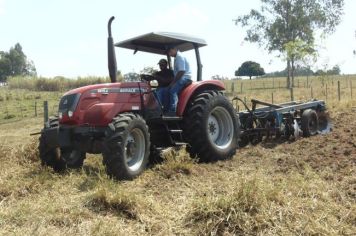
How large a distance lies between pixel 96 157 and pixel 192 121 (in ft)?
6.42

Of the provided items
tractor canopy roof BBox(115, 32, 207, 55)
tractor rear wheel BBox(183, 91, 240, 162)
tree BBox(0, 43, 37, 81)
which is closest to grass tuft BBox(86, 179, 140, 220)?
tractor rear wheel BBox(183, 91, 240, 162)

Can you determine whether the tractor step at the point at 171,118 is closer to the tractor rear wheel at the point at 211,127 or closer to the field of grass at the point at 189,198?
the tractor rear wheel at the point at 211,127

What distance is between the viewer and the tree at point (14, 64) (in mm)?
94250

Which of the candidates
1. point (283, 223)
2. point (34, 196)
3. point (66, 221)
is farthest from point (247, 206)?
point (34, 196)

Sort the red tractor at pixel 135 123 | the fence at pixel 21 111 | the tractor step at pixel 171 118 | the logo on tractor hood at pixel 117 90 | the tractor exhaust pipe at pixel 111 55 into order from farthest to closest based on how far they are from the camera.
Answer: the fence at pixel 21 111
the tractor step at pixel 171 118
the tractor exhaust pipe at pixel 111 55
the logo on tractor hood at pixel 117 90
the red tractor at pixel 135 123

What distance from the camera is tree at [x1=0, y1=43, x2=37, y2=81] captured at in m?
94.2

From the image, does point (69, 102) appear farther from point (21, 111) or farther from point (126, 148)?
point (21, 111)

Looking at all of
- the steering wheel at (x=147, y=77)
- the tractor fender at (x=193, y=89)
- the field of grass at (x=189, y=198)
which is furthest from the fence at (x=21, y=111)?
the field of grass at (x=189, y=198)

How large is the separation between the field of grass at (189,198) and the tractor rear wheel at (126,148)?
195 millimetres

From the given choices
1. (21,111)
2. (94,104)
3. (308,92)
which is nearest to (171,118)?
(94,104)

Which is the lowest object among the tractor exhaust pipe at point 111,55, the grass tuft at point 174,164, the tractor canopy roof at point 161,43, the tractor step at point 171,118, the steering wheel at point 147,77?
the grass tuft at point 174,164

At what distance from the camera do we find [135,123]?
269 inches

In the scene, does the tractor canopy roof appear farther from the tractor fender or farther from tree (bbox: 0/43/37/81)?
tree (bbox: 0/43/37/81)

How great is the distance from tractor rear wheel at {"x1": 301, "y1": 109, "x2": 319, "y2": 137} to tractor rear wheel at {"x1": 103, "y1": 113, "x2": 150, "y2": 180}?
179 inches
